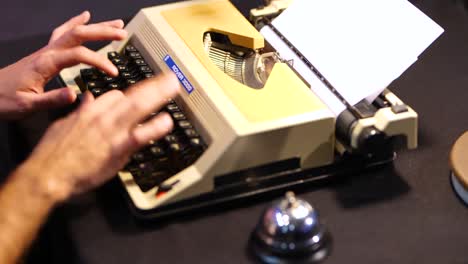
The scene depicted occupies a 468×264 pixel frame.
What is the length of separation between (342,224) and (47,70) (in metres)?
0.65

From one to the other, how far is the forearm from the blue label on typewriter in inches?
13.3

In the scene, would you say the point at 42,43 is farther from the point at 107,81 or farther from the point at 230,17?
the point at 230,17

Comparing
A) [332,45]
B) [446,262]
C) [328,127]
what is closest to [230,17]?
[332,45]

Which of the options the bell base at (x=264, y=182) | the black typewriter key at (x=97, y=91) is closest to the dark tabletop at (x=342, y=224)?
the bell base at (x=264, y=182)

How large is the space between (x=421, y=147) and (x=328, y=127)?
251mm

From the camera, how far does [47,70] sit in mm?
1490

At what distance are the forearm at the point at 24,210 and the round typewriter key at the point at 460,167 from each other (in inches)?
26.1

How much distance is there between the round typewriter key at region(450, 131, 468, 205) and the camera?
1.29m

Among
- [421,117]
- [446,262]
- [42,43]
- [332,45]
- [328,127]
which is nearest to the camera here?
[446,262]

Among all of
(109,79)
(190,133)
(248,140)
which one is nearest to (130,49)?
(109,79)

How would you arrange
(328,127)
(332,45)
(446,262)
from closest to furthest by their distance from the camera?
(446,262), (328,127), (332,45)

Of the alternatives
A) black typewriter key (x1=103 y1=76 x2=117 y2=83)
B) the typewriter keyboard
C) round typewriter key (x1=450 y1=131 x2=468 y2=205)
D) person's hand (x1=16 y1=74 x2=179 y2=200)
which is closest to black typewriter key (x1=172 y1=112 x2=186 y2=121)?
the typewriter keyboard

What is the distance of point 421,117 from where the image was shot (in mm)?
1551

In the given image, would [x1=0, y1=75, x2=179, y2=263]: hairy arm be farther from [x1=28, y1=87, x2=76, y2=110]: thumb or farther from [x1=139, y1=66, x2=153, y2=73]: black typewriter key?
[x1=139, y1=66, x2=153, y2=73]: black typewriter key
